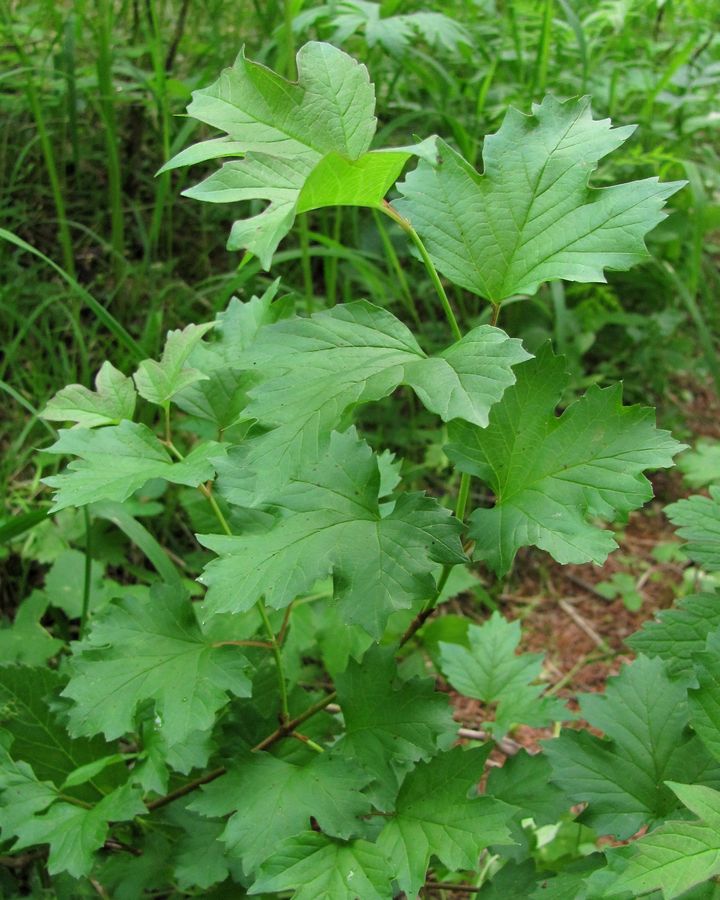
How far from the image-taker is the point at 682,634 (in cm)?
116

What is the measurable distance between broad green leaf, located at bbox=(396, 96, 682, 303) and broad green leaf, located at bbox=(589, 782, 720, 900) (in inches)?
21.9

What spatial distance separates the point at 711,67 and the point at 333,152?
264 centimetres

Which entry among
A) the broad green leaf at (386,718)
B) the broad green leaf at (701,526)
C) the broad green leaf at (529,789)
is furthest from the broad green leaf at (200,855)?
the broad green leaf at (701,526)

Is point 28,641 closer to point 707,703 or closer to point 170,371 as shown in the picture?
point 170,371

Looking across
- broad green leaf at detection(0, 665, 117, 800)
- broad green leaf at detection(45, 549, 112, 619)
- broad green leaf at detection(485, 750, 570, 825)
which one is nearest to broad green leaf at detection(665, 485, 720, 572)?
broad green leaf at detection(485, 750, 570, 825)

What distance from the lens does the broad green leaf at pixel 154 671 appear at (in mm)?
1047

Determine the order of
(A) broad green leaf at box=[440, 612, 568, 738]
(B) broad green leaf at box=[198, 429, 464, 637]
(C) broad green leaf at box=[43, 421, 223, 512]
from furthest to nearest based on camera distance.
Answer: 1. (A) broad green leaf at box=[440, 612, 568, 738]
2. (C) broad green leaf at box=[43, 421, 223, 512]
3. (B) broad green leaf at box=[198, 429, 464, 637]

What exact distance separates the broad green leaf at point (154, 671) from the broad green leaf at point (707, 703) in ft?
1.68

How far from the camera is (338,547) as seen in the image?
951 mm

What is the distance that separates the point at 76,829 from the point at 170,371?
0.61 meters

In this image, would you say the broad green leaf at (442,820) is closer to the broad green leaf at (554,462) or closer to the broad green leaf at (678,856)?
the broad green leaf at (678,856)

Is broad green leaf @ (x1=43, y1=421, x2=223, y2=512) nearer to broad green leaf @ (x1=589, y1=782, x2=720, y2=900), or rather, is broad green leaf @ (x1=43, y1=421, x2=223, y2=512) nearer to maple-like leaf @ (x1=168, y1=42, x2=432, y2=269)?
maple-like leaf @ (x1=168, y1=42, x2=432, y2=269)

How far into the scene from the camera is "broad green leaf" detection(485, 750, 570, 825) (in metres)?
1.17

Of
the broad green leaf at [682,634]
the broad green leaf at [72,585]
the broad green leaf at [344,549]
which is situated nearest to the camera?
the broad green leaf at [344,549]
